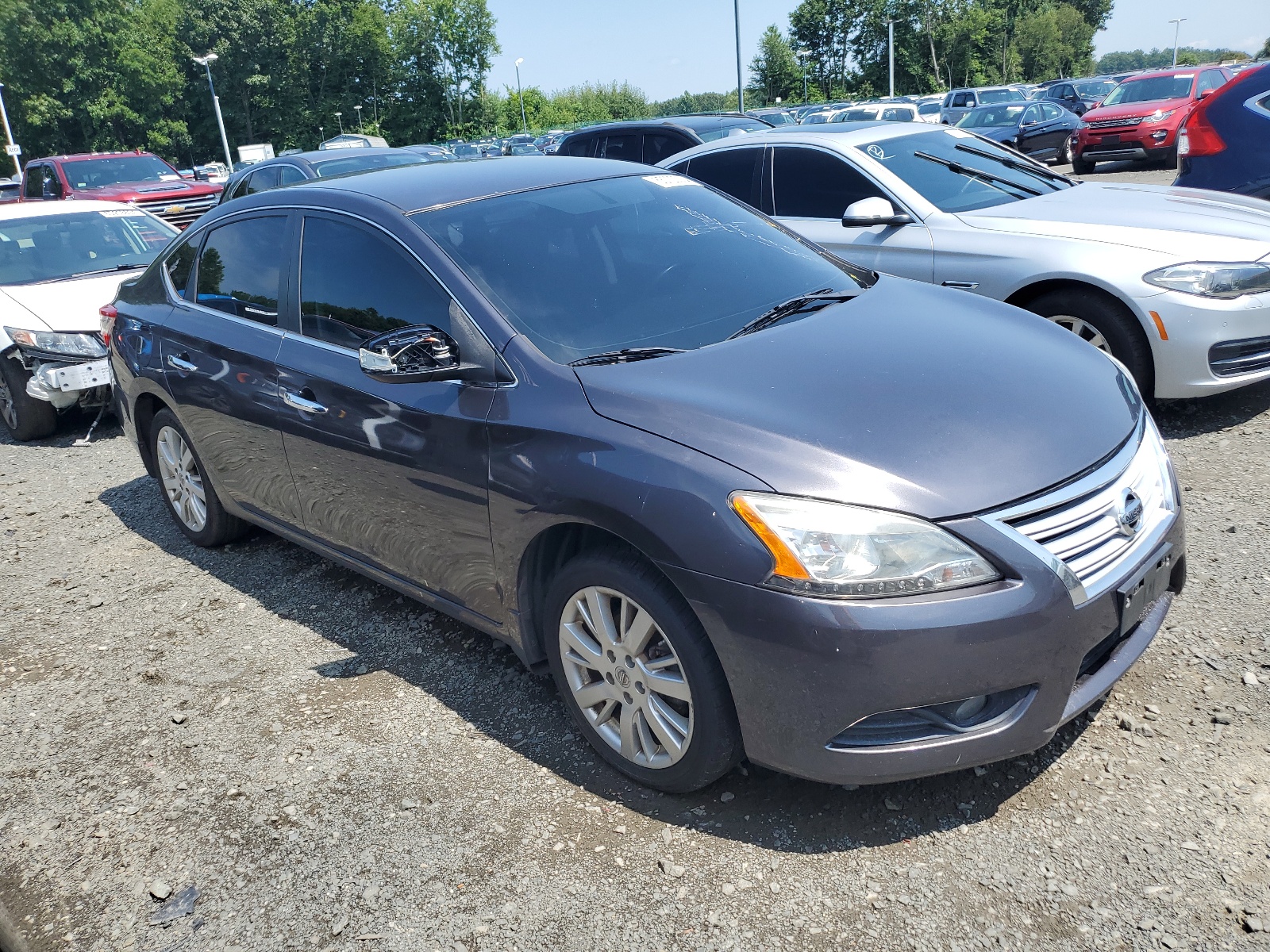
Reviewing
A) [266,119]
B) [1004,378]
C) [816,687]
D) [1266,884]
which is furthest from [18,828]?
[266,119]

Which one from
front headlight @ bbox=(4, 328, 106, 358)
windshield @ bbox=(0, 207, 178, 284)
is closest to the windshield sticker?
front headlight @ bbox=(4, 328, 106, 358)

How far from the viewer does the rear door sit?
404cm

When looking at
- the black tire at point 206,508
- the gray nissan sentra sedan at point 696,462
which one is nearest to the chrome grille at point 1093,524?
the gray nissan sentra sedan at point 696,462

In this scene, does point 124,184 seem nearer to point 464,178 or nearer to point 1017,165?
point 1017,165

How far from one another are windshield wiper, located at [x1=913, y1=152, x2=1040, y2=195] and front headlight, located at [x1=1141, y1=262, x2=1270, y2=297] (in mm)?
1385

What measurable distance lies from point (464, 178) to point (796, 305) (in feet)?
4.50

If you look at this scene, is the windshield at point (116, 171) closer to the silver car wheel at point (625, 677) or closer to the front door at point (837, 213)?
the front door at point (837, 213)

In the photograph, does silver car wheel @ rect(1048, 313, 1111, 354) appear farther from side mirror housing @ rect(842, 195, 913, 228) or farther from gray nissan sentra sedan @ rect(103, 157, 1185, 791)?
gray nissan sentra sedan @ rect(103, 157, 1185, 791)

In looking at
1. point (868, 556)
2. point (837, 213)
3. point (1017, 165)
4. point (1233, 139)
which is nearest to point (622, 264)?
point (868, 556)

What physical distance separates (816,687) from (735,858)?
1.92ft

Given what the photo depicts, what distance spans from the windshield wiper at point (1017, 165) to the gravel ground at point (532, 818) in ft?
10.1

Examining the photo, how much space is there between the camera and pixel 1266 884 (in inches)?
92.7

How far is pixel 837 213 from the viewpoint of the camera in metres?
6.24

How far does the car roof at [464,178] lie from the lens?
3648 millimetres
